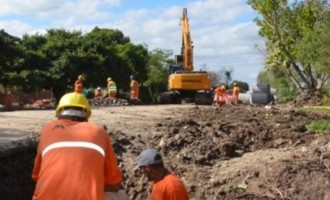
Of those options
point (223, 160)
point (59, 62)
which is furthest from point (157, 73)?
point (223, 160)

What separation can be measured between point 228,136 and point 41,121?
5765 millimetres

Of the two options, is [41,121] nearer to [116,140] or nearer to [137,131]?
[137,131]

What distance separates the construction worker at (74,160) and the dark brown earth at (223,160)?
5385mm

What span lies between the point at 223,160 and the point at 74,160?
9.91 meters

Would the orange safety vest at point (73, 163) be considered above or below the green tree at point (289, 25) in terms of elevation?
below

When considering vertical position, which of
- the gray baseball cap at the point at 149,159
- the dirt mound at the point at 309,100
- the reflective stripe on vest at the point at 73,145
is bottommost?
the dirt mound at the point at 309,100

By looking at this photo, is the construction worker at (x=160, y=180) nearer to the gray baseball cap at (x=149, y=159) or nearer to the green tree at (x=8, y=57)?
the gray baseball cap at (x=149, y=159)

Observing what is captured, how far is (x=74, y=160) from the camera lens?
5367 millimetres

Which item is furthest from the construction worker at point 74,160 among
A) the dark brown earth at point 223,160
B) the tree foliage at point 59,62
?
the tree foliage at point 59,62

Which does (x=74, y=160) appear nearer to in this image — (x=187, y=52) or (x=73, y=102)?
(x=73, y=102)

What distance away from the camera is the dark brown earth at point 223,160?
38.7ft

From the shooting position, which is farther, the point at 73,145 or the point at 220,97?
the point at 220,97

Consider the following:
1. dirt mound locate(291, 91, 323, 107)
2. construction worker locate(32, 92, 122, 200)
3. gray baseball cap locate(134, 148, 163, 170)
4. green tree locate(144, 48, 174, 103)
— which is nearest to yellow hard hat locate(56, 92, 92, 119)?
construction worker locate(32, 92, 122, 200)

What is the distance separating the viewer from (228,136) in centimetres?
1744
